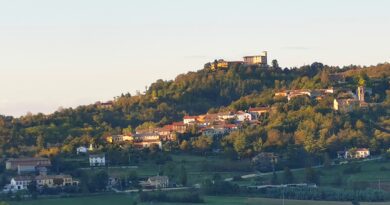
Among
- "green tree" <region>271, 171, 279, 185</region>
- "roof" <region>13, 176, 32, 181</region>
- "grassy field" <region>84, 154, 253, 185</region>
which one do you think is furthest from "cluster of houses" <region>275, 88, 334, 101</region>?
"roof" <region>13, 176, 32, 181</region>

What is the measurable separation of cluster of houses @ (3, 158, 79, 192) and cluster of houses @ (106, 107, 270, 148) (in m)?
9.37

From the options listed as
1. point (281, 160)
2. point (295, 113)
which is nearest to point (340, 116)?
point (295, 113)

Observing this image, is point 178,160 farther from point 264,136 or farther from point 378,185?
point 378,185

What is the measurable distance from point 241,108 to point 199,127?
1132cm

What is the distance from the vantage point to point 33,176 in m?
58.1

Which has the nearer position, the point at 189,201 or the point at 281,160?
the point at 189,201

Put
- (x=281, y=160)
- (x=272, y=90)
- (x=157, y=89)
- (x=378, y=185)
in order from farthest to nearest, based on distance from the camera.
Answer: (x=157, y=89)
(x=272, y=90)
(x=281, y=160)
(x=378, y=185)

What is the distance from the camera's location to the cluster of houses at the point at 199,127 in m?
73.5

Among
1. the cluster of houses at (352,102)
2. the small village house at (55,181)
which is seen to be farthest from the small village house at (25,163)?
the cluster of houses at (352,102)

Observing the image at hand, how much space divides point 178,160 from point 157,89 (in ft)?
107

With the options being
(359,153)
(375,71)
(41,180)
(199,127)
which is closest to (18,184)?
(41,180)

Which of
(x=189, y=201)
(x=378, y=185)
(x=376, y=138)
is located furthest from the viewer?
(x=376, y=138)

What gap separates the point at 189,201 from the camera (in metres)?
50.2

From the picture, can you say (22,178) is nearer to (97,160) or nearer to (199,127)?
(97,160)
